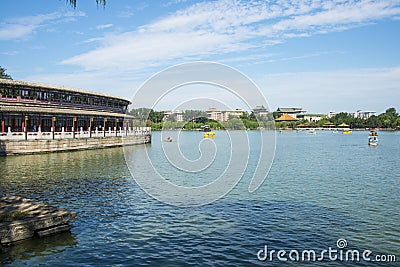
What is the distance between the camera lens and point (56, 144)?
41375 mm

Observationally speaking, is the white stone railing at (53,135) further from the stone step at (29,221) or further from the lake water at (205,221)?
the stone step at (29,221)

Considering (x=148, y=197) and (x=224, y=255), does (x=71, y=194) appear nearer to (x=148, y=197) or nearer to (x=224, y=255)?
(x=148, y=197)

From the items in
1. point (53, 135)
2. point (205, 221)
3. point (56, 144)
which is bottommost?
point (205, 221)

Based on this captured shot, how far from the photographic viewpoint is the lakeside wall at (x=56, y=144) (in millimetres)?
36344

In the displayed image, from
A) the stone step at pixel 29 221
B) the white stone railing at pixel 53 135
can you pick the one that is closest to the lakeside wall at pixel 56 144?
the white stone railing at pixel 53 135

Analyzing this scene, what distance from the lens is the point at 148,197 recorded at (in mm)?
19078

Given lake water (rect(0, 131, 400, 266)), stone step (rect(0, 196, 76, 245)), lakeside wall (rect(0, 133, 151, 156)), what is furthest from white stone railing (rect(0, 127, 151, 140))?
stone step (rect(0, 196, 76, 245))

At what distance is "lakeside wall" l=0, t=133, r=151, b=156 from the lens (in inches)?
1431

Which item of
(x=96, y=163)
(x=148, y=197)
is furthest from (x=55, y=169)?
(x=148, y=197)

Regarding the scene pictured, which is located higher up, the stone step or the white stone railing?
the white stone railing

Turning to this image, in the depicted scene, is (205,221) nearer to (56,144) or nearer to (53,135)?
(56,144)

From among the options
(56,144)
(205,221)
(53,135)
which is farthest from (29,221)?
(53,135)

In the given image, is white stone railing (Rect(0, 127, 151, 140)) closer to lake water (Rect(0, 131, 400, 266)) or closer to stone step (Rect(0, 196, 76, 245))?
lake water (Rect(0, 131, 400, 266))

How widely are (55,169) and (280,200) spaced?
59.5 feet
